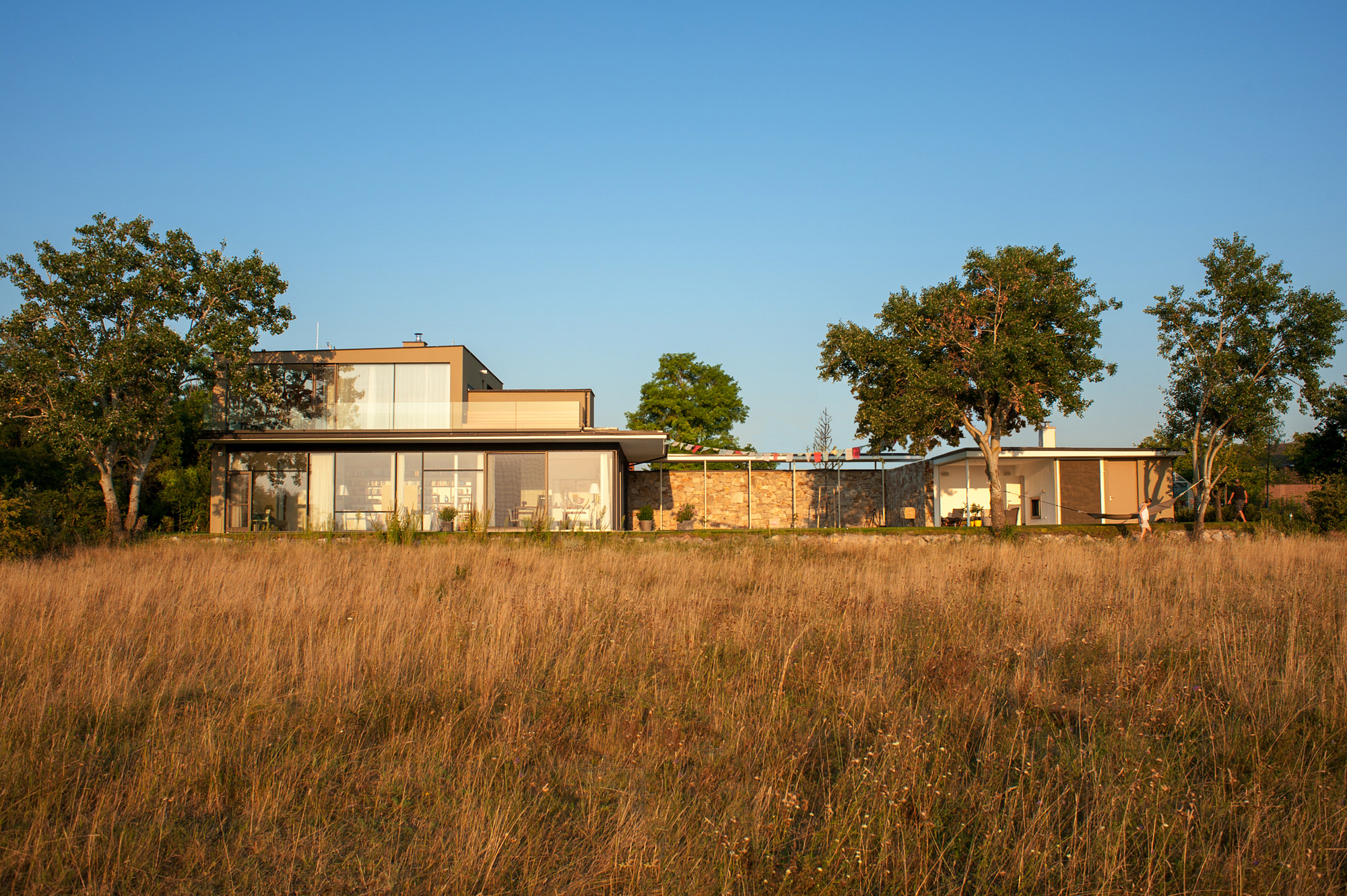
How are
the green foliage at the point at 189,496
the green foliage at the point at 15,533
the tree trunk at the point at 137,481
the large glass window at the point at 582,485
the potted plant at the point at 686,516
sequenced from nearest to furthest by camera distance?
1. the green foliage at the point at 15,533
2. the tree trunk at the point at 137,481
3. the large glass window at the point at 582,485
4. the green foliage at the point at 189,496
5. the potted plant at the point at 686,516

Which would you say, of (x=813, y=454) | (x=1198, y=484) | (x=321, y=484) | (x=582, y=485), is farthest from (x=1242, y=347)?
(x=321, y=484)

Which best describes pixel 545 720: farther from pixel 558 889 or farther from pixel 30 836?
pixel 30 836

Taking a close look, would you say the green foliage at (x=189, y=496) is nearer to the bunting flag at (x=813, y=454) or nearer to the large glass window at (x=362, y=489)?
the large glass window at (x=362, y=489)

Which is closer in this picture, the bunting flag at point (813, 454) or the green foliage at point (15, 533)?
the green foliage at point (15, 533)

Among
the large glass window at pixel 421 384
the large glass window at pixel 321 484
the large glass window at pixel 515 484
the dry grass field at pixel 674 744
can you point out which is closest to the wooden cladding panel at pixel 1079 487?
the large glass window at pixel 515 484

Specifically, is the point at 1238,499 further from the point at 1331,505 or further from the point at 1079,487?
the point at 1331,505

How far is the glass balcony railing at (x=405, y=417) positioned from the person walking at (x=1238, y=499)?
63.8 feet

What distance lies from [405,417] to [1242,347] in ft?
72.7

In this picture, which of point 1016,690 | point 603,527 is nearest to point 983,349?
point 603,527

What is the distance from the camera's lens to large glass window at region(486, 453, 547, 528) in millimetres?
20531

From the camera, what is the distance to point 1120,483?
24.5 metres

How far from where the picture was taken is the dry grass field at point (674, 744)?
2.60m

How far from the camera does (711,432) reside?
46750 millimetres

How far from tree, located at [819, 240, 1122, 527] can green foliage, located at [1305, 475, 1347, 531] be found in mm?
5227
